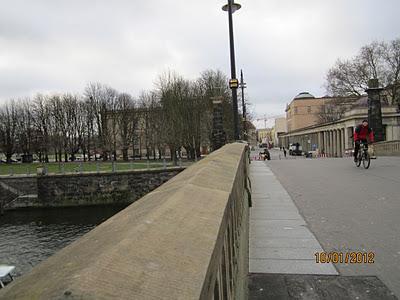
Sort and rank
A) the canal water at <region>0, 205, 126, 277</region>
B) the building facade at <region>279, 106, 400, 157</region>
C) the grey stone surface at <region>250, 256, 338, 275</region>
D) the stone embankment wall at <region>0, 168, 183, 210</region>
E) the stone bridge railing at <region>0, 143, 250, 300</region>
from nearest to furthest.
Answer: the stone bridge railing at <region>0, 143, 250, 300</region> → the grey stone surface at <region>250, 256, 338, 275</region> → the canal water at <region>0, 205, 126, 277</region> → the stone embankment wall at <region>0, 168, 183, 210</region> → the building facade at <region>279, 106, 400, 157</region>

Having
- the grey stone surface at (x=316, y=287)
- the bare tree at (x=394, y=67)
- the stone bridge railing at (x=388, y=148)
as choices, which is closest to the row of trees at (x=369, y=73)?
the bare tree at (x=394, y=67)

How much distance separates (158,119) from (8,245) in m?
29.3

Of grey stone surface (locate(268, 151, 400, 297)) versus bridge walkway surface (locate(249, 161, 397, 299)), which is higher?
grey stone surface (locate(268, 151, 400, 297))

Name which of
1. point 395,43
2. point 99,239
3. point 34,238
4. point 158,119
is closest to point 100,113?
point 158,119

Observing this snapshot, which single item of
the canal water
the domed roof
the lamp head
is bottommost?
the canal water

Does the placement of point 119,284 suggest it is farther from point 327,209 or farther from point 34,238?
point 34,238

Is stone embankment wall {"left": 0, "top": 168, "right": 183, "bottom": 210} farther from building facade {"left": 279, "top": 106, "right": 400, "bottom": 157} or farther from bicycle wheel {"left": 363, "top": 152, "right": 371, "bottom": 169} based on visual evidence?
bicycle wheel {"left": 363, "top": 152, "right": 371, "bottom": 169}

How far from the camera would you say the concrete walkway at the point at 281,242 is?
3.73 metres

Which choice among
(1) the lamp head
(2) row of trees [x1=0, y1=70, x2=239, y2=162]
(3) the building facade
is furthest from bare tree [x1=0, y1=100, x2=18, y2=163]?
(1) the lamp head

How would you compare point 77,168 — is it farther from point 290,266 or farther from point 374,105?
point 290,266

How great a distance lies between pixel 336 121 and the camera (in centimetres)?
5659

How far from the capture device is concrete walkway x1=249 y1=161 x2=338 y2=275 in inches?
147

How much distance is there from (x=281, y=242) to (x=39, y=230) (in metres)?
28.8

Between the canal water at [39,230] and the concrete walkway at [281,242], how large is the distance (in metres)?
17.0
